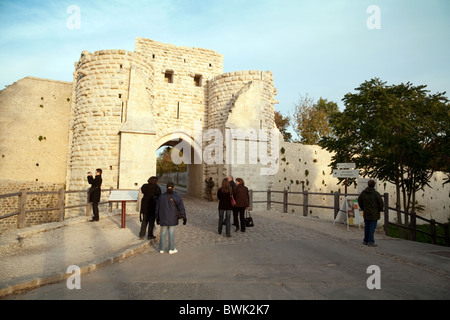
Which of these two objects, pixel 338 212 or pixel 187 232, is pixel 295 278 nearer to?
pixel 187 232

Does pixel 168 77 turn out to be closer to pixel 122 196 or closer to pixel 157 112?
pixel 157 112

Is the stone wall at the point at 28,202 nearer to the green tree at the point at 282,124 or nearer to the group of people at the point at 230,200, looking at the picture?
the group of people at the point at 230,200

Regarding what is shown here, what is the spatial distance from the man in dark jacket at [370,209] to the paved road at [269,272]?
0.32 m

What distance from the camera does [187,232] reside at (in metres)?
7.84

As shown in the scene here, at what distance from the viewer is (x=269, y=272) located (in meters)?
4.35

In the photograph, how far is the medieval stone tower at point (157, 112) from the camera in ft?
43.7

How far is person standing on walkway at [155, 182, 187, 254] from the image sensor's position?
568 centimetres

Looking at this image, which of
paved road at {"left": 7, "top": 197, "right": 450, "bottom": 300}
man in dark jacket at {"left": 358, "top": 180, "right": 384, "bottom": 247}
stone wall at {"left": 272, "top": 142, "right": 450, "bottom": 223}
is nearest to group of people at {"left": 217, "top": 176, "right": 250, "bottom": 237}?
paved road at {"left": 7, "top": 197, "right": 450, "bottom": 300}

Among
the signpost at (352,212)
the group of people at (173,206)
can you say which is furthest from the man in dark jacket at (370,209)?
the signpost at (352,212)

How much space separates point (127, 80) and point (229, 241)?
10.3 metres

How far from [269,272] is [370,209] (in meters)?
3.81

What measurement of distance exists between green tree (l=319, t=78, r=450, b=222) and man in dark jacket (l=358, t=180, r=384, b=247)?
5246mm

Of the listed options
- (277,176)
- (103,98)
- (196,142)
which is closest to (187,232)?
(103,98)

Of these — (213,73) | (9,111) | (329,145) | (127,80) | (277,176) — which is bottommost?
(277,176)
